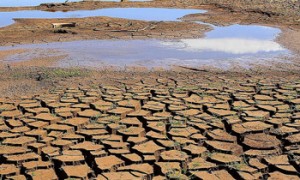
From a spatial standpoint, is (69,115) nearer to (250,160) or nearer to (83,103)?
(83,103)

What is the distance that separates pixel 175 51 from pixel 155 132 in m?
6.62

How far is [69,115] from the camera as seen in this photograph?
19.1ft

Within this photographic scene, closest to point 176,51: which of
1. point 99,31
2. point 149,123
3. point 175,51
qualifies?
point 175,51

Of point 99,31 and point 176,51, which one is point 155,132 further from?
point 99,31

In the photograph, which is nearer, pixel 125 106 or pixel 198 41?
pixel 125 106

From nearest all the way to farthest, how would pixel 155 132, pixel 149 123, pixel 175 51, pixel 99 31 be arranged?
1. pixel 155 132
2. pixel 149 123
3. pixel 175 51
4. pixel 99 31

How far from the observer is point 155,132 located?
5172 mm

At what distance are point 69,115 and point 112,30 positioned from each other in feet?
34.3

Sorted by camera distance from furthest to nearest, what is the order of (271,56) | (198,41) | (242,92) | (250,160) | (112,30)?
(112,30) → (198,41) → (271,56) → (242,92) → (250,160)

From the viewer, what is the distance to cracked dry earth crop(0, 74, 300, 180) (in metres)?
4.27

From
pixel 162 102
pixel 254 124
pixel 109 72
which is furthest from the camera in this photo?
pixel 109 72

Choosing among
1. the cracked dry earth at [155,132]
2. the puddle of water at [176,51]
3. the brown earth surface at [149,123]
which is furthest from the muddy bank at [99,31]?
the cracked dry earth at [155,132]

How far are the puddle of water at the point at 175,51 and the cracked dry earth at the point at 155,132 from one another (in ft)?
9.34

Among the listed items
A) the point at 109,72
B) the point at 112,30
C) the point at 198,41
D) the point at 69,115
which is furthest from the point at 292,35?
the point at 69,115
